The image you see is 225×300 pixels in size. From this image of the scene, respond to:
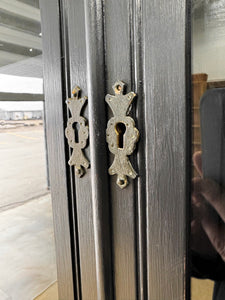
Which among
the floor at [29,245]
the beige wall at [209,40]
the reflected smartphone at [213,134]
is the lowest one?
the floor at [29,245]

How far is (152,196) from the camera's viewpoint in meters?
0.31

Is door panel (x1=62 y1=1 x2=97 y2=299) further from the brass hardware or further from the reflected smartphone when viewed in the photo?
the reflected smartphone

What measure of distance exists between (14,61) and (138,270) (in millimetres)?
373

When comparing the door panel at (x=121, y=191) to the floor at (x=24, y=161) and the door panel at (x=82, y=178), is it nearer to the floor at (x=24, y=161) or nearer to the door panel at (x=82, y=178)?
the door panel at (x=82, y=178)

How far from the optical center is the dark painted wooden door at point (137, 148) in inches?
11.0

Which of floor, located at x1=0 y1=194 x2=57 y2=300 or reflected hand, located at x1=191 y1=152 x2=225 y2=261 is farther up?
reflected hand, located at x1=191 y1=152 x2=225 y2=261

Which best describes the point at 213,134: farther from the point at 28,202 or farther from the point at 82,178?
the point at 28,202

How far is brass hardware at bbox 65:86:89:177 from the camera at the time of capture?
37 cm

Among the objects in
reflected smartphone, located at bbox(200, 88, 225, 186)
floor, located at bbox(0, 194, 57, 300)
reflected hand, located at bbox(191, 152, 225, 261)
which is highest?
reflected smartphone, located at bbox(200, 88, 225, 186)

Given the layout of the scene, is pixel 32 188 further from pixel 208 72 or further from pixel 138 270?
pixel 208 72

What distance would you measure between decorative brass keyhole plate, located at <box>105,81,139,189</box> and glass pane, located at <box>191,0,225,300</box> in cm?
8

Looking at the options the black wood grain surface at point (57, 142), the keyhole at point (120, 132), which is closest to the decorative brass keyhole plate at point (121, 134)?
the keyhole at point (120, 132)

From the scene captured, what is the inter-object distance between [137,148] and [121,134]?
1.2 inches

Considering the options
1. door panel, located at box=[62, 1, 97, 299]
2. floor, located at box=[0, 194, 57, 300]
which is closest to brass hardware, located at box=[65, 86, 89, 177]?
door panel, located at box=[62, 1, 97, 299]
